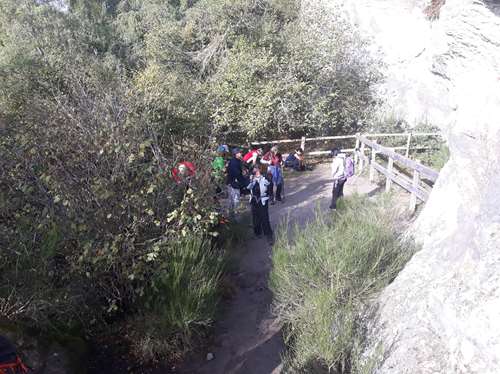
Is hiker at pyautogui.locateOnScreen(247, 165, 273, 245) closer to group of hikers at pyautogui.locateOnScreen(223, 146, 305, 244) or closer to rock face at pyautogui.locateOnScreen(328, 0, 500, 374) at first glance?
group of hikers at pyautogui.locateOnScreen(223, 146, 305, 244)

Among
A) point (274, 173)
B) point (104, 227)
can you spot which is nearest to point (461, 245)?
point (104, 227)

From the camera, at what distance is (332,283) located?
400 cm

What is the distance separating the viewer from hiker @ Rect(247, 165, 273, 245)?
6801 mm

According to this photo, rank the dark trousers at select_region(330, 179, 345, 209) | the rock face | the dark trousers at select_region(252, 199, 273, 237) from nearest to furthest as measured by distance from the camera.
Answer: the rock face, the dark trousers at select_region(252, 199, 273, 237), the dark trousers at select_region(330, 179, 345, 209)

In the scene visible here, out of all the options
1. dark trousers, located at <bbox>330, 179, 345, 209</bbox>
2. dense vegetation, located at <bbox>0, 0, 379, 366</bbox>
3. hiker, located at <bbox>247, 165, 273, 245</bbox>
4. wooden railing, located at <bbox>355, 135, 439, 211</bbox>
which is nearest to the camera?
dense vegetation, located at <bbox>0, 0, 379, 366</bbox>

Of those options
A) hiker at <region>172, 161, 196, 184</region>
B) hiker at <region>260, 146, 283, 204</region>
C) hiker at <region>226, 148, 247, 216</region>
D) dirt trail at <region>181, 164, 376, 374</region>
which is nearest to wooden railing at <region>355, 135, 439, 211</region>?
dirt trail at <region>181, 164, 376, 374</region>

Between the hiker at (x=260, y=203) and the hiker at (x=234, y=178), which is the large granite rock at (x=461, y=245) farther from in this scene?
the hiker at (x=234, y=178)

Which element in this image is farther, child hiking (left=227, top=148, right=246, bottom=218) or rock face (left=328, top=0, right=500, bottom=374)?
child hiking (left=227, top=148, right=246, bottom=218)

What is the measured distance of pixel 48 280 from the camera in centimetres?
396

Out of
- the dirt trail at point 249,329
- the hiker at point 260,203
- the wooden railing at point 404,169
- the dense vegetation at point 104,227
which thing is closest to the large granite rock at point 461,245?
the dirt trail at point 249,329

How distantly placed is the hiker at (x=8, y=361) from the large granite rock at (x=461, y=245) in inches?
112

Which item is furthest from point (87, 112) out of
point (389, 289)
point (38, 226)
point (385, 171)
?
point (385, 171)

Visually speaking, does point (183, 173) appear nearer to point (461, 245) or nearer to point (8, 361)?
point (8, 361)

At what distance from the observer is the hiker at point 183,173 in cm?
488
